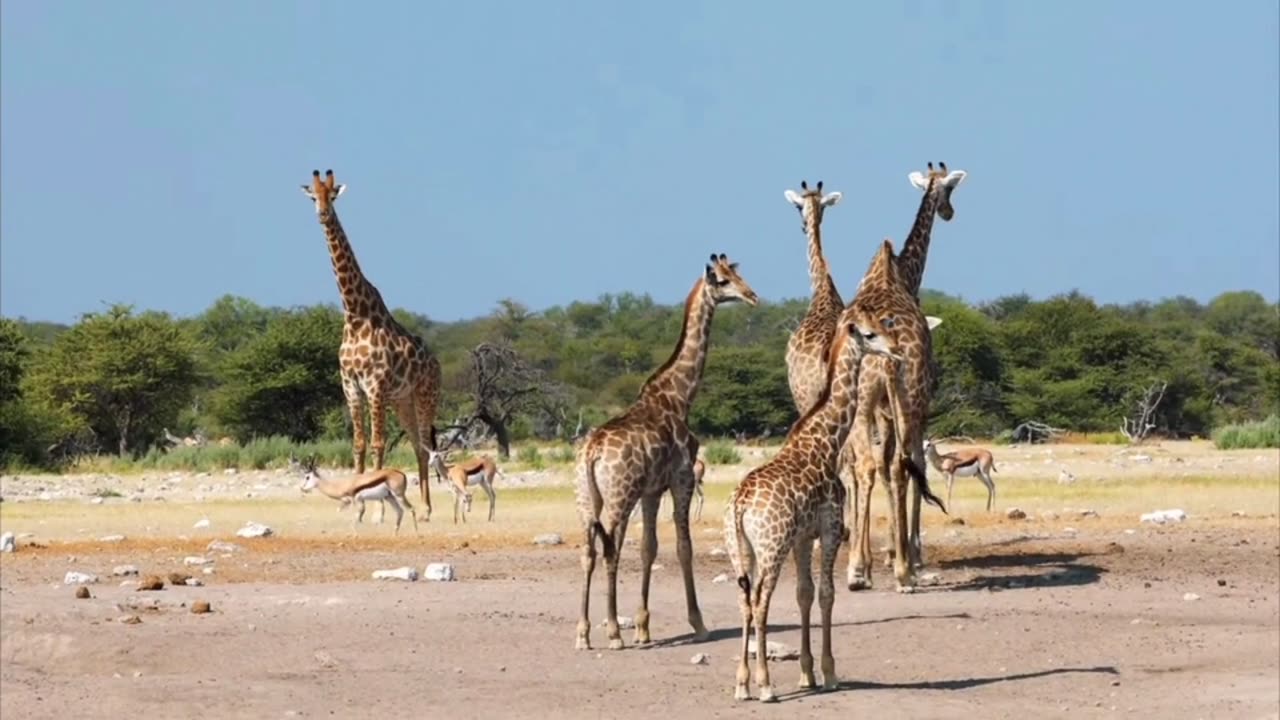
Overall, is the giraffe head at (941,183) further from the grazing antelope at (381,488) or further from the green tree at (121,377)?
the green tree at (121,377)

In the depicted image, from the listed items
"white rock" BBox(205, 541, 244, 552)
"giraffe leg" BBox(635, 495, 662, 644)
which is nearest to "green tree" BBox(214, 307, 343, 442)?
"white rock" BBox(205, 541, 244, 552)

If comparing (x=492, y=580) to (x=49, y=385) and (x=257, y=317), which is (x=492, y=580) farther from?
(x=257, y=317)

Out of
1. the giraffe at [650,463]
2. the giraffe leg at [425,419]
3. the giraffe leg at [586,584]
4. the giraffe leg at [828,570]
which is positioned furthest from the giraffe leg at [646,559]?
the giraffe leg at [425,419]

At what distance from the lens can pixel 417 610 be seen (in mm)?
15312

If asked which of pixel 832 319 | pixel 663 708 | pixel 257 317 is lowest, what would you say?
pixel 663 708

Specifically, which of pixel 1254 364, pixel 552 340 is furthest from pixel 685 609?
pixel 552 340

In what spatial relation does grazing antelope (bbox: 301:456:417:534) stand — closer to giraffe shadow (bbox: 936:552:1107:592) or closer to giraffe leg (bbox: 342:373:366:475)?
giraffe leg (bbox: 342:373:366:475)

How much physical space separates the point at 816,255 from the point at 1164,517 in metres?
5.67

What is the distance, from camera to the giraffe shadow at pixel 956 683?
12484 millimetres

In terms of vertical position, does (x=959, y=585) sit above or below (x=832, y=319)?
below

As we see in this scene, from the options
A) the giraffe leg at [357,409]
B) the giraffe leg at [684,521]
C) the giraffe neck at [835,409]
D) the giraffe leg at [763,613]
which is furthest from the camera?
the giraffe leg at [357,409]

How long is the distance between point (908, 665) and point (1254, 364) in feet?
143

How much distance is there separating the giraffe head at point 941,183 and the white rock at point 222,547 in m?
6.92

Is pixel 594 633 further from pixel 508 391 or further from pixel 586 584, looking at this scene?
pixel 508 391
